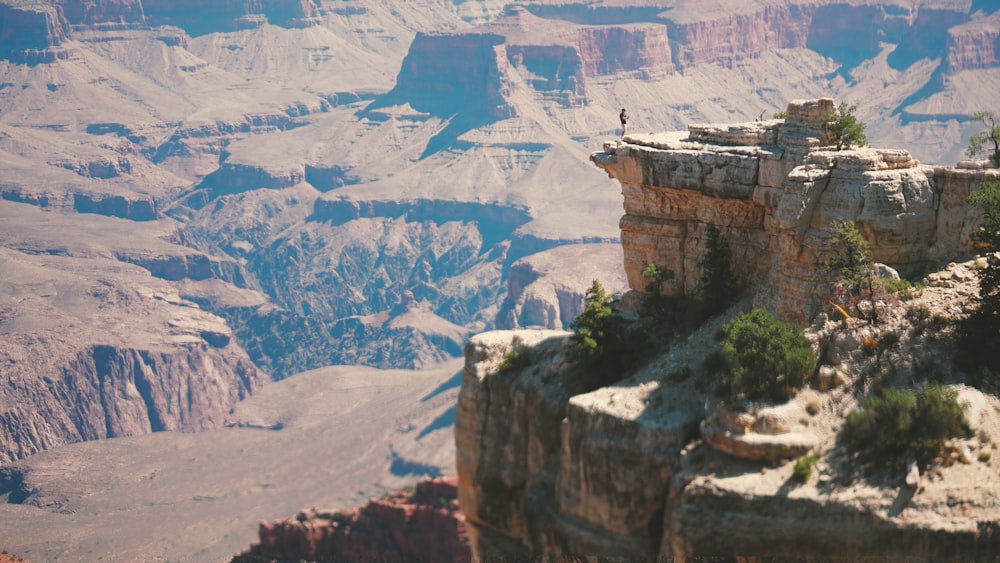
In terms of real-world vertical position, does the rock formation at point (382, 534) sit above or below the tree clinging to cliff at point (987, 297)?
below

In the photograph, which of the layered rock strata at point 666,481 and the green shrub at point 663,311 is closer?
the layered rock strata at point 666,481

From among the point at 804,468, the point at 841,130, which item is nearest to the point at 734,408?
the point at 804,468

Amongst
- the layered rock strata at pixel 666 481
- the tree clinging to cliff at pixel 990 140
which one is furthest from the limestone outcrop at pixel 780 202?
the layered rock strata at pixel 666 481

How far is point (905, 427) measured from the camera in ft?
146

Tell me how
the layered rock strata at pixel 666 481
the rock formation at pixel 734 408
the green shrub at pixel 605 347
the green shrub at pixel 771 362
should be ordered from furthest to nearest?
the green shrub at pixel 605 347
the green shrub at pixel 771 362
the rock formation at pixel 734 408
the layered rock strata at pixel 666 481

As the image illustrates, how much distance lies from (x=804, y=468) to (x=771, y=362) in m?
3.91

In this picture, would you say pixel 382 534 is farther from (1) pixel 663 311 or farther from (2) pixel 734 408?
(2) pixel 734 408

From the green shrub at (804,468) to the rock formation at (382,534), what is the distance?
79762mm

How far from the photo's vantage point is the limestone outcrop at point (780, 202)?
52344 millimetres

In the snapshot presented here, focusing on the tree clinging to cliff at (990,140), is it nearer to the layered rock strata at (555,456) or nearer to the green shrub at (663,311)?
the green shrub at (663,311)

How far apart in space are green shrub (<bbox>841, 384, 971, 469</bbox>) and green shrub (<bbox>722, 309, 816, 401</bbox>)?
8.49ft

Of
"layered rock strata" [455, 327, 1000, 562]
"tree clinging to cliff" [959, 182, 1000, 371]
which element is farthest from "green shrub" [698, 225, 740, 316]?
"tree clinging to cliff" [959, 182, 1000, 371]

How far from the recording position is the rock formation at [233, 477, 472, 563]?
12594 cm

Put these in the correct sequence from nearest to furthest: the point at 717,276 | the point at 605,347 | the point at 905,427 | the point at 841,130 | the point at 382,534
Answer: the point at 905,427 < the point at 841,130 < the point at 717,276 < the point at 605,347 < the point at 382,534
